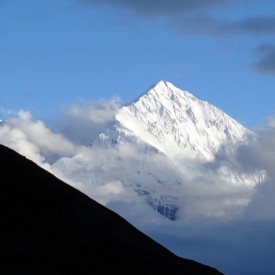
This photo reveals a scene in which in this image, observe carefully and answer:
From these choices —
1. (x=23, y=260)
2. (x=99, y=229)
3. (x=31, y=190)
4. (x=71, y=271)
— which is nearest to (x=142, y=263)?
(x=99, y=229)

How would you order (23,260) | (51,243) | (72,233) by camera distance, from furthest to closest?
(72,233) → (51,243) → (23,260)

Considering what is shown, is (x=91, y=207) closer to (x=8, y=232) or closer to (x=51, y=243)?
(x=51, y=243)

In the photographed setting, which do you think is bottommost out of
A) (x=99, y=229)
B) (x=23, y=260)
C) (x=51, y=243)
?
(x=23, y=260)

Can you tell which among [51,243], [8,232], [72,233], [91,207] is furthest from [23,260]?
[91,207]

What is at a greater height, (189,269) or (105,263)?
(189,269)

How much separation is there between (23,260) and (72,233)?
152 feet

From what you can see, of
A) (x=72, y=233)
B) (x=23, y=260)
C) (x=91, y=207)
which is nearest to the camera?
(x=23, y=260)

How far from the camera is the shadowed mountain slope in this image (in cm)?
13225

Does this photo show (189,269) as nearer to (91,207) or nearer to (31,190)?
(91,207)

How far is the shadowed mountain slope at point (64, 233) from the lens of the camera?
434 feet

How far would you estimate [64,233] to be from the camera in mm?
154500

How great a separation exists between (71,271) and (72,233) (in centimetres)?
2740

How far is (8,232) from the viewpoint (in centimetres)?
12850

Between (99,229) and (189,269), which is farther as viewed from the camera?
(189,269)
